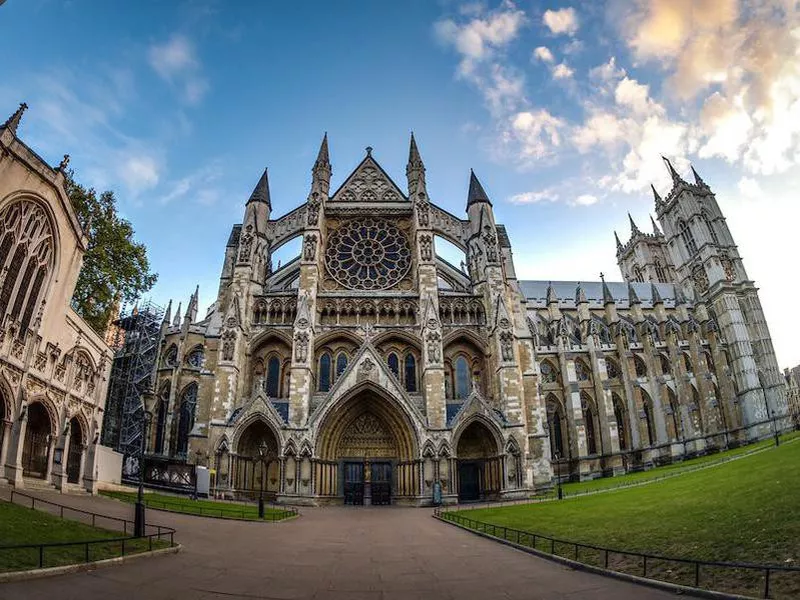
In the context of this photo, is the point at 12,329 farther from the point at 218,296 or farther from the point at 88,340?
the point at 218,296

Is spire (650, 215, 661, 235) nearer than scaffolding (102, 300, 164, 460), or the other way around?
scaffolding (102, 300, 164, 460)

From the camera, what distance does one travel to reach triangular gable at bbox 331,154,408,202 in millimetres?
36344

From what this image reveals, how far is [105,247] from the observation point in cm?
2894

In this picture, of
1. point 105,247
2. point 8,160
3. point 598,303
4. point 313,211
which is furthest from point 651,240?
point 8,160

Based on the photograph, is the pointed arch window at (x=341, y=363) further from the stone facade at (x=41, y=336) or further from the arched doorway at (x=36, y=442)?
the arched doorway at (x=36, y=442)

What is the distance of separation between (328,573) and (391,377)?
62.2ft

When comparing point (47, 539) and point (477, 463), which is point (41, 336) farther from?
point (477, 463)

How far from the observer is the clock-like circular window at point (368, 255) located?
33375 mm

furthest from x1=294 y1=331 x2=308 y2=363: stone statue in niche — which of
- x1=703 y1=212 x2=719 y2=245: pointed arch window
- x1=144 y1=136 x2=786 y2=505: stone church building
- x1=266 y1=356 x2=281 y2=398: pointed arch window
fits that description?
x1=703 y1=212 x2=719 y2=245: pointed arch window

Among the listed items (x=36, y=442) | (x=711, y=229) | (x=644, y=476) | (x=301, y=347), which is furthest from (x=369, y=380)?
(x=711, y=229)

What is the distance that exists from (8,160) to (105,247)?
12.3 m

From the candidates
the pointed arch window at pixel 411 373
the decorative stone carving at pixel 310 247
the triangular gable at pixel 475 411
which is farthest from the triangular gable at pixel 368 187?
the triangular gable at pixel 475 411

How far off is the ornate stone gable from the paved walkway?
2609 cm

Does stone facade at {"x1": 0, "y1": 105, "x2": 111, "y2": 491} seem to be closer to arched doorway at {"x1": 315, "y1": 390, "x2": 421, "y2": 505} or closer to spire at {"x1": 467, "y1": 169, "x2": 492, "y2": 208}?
arched doorway at {"x1": 315, "y1": 390, "x2": 421, "y2": 505}
